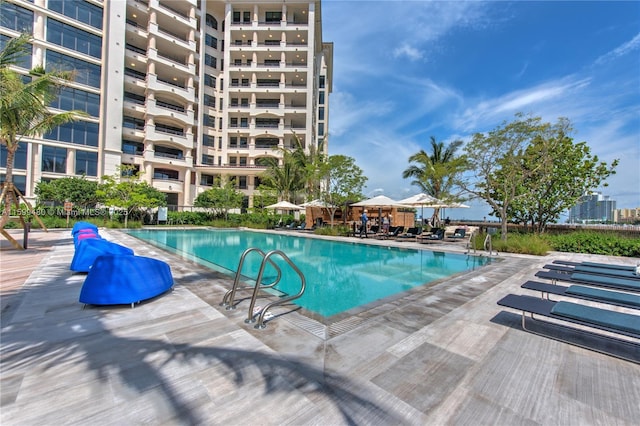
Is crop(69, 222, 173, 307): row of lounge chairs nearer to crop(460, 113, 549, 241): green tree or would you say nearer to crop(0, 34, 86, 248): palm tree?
crop(0, 34, 86, 248): palm tree

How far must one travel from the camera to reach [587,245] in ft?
38.5

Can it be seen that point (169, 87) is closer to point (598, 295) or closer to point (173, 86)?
point (173, 86)

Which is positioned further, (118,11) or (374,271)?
(118,11)

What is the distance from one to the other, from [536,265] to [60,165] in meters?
34.5

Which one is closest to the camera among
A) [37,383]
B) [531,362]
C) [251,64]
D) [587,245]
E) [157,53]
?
[37,383]

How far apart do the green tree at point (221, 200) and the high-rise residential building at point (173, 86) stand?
4263 mm

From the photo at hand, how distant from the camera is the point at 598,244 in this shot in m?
11.5

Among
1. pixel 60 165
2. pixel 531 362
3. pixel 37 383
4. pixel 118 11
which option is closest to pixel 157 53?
pixel 118 11

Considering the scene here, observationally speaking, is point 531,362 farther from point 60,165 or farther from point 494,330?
point 60,165

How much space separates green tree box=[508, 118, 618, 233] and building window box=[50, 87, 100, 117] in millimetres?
35150

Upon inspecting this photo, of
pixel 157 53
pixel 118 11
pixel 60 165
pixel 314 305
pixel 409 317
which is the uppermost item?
pixel 118 11

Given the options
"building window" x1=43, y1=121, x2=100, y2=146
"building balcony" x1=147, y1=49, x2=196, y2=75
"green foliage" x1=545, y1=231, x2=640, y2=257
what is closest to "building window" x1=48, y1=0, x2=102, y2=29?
"building balcony" x1=147, y1=49, x2=196, y2=75

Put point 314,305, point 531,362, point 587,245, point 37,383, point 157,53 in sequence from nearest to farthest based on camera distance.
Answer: point 37,383, point 531,362, point 314,305, point 587,245, point 157,53

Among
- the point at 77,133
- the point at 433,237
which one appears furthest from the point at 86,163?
the point at 433,237
